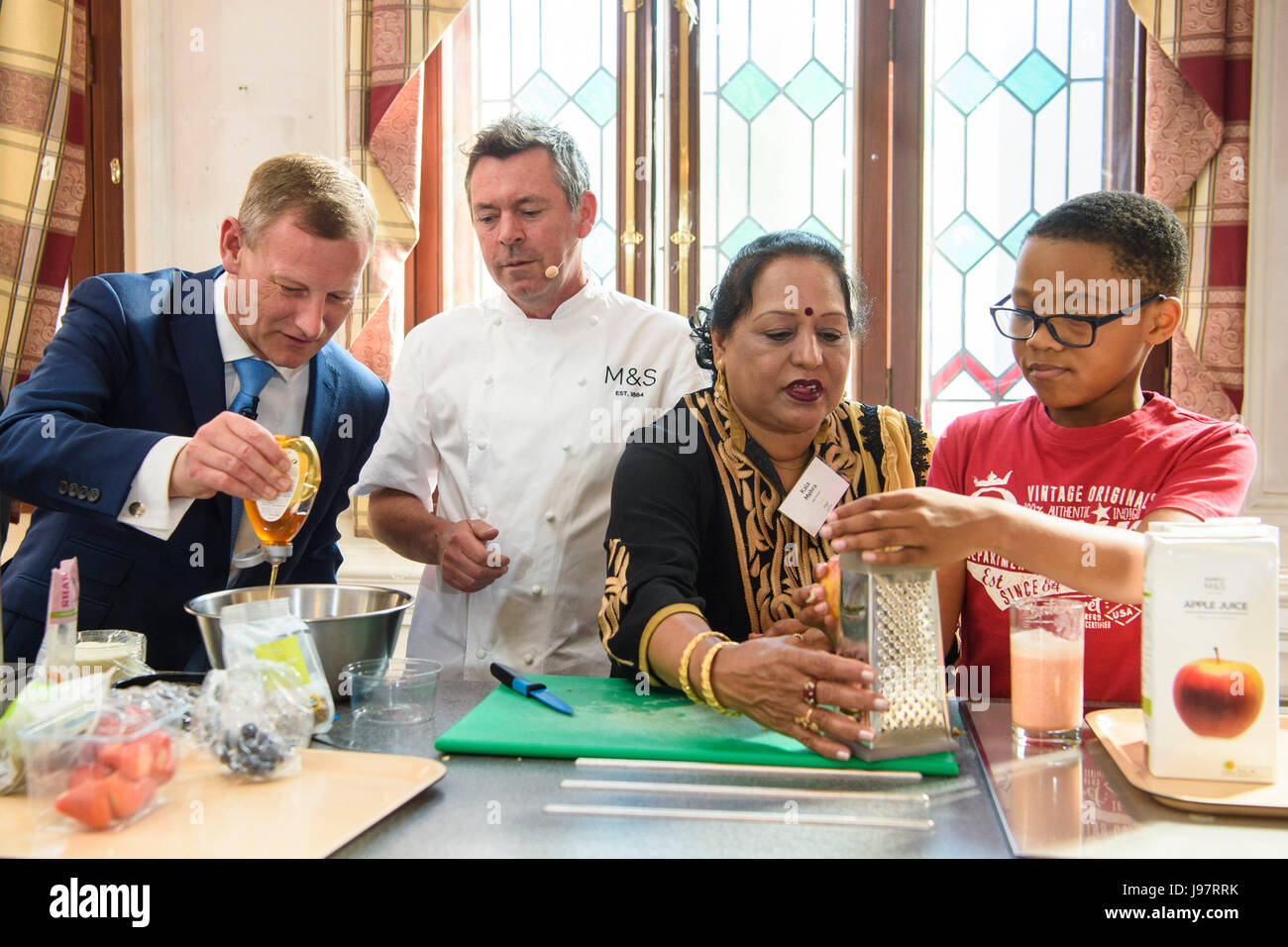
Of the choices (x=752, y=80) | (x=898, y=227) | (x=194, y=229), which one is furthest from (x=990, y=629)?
(x=194, y=229)

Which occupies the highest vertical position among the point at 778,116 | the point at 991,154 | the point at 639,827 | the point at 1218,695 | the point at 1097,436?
the point at 778,116

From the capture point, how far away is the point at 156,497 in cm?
157

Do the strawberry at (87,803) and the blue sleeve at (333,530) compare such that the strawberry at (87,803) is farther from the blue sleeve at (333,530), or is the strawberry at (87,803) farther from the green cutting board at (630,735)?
the blue sleeve at (333,530)

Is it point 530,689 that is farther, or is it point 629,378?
point 629,378

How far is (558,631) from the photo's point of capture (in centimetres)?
208

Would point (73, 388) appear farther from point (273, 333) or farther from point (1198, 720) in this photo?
point (1198, 720)

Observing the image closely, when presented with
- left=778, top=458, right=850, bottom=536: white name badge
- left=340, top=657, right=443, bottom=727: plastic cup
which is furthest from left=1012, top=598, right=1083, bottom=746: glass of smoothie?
left=340, top=657, right=443, bottom=727: plastic cup

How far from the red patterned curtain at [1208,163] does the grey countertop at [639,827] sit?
2.30 meters

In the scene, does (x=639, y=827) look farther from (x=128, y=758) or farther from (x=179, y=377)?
(x=179, y=377)

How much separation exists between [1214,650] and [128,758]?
42.7 inches

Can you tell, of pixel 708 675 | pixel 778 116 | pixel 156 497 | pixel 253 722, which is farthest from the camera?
pixel 778 116

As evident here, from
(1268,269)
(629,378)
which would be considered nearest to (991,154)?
(1268,269)

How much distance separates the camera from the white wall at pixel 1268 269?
9.54 ft

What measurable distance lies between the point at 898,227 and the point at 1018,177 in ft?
1.33
